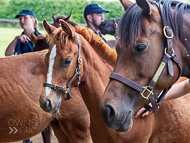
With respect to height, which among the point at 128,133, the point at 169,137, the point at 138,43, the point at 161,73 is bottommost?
the point at 169,137

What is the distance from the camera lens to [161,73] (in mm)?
1432

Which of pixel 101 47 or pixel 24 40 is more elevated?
pixel 101 47

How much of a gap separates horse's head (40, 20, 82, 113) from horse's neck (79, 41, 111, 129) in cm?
11

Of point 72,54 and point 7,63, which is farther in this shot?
point 7,63

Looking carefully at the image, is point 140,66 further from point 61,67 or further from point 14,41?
point 14,41

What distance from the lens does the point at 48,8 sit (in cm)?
2014

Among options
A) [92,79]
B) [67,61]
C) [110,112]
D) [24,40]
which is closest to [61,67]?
[67,61]

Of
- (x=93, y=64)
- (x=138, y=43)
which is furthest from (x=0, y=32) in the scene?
(x=138, y=43)

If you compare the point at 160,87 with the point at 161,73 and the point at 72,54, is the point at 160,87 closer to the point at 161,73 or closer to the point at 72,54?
the point at 161,73

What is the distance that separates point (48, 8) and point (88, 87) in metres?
19.1

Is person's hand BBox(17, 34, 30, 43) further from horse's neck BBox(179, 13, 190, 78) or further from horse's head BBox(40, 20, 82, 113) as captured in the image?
horse's neck BBox(179, 13, 190, 78)

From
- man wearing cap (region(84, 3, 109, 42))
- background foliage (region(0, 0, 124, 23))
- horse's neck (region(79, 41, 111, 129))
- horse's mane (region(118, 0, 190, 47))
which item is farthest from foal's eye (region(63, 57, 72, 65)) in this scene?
background foliage (region(0, 0, 124, 23))

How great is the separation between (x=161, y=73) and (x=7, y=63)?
7.92 ft

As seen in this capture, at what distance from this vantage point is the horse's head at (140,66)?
55.9 inches
